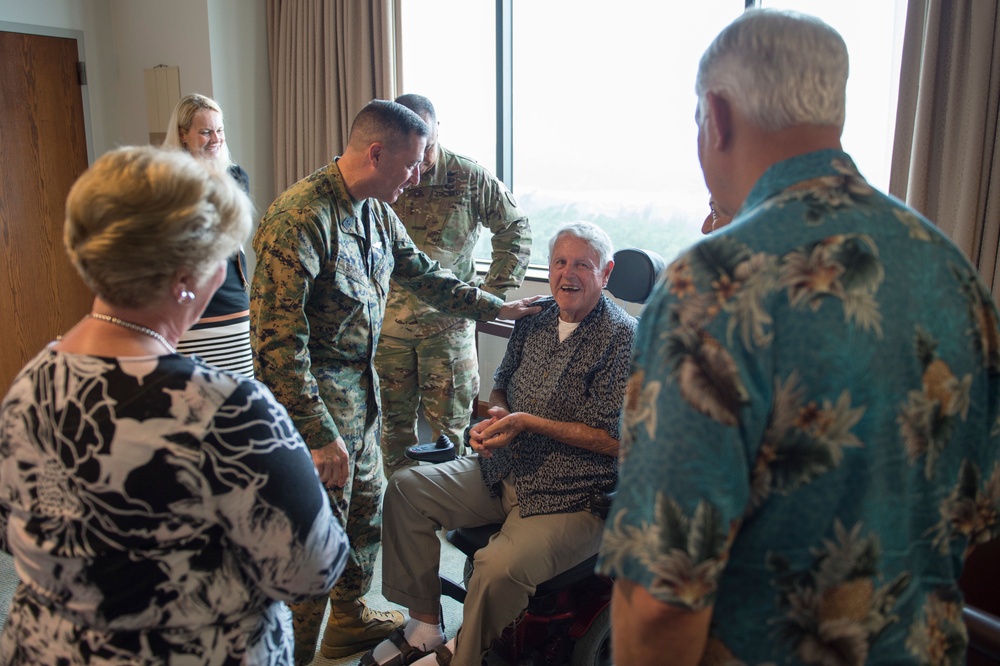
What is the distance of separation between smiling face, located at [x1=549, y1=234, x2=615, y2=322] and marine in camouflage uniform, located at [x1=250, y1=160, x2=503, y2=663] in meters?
0.27

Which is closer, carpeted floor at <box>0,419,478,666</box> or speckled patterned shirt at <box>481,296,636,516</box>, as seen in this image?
speckled patterned shirt at <box>481,296,636,516</box>

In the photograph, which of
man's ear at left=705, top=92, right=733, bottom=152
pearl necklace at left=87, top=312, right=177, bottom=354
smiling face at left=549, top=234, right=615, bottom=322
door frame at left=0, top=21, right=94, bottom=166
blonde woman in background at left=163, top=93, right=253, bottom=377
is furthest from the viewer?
door frame at left=0, top=21, right=94, bottom=166

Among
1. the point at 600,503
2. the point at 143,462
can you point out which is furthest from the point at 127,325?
the point at 600,503

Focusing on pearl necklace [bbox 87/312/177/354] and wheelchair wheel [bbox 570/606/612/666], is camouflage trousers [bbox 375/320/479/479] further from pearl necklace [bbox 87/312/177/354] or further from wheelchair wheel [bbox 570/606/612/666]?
pearl necklace [bbox 87/312/177/354]

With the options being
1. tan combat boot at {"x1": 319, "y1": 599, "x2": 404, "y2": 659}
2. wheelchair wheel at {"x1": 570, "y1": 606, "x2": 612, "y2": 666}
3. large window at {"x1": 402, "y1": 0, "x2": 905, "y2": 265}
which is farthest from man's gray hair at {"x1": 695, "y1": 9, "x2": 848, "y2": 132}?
large window at {"x1": 402, "y1": 0, "x2": 905, "y2": 265}

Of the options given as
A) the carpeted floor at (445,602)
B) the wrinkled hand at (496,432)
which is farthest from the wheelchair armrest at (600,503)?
the carpeted floor at (445,602)

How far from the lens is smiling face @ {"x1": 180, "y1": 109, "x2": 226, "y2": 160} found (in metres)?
2.82

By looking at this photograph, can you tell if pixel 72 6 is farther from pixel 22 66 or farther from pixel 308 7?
pixel 308 7

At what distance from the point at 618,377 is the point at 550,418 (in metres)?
0.21

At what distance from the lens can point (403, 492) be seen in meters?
2.03

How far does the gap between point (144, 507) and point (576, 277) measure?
1319 mm

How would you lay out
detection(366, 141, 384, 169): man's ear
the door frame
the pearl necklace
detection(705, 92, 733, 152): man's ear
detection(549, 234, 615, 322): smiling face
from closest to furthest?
detection(705, 92, 733, 152): man's ear < the pearl necklace < detection(366, 141, 384, 169): man's ear < detection(549, 234, 615, 322): smiling face < the door frame

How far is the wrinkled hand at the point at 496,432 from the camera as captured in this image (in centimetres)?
191

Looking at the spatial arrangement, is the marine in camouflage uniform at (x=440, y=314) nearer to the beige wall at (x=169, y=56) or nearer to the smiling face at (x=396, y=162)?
the smiling face at (x=396, y=162)
